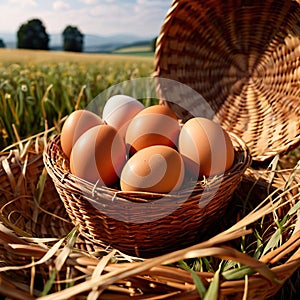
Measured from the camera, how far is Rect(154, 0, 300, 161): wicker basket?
132 cm

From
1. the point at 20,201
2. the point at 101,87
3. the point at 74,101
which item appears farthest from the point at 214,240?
the point at 101,87

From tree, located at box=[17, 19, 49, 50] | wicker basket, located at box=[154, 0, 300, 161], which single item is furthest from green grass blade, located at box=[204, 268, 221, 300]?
tree, located at box=[17, 19, 49, 50]

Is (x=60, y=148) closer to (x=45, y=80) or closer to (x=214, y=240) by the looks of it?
(x=214, y=240)

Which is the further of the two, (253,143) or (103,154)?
(253,143)

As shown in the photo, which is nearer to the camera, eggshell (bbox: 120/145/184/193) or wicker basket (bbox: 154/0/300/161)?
eggshell (bbox: 120/145/184/193)

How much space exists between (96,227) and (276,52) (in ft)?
3.05

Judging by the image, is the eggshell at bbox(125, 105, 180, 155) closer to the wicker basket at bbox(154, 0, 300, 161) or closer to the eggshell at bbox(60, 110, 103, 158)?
the eggshell at bbox(60, 110, 103, 158)

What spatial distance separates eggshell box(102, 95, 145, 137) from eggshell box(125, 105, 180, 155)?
1.5 inches

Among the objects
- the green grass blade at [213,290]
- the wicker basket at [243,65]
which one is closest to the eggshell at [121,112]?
the wicker basket at [243,65]

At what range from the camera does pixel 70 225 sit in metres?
1.19

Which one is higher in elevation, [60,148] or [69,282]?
[60,148]

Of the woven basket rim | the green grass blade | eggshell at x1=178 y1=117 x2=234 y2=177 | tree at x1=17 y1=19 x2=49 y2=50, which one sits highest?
tree at x1=17 y1=19 x2=49 y2=50

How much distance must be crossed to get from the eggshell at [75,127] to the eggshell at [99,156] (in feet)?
0.23

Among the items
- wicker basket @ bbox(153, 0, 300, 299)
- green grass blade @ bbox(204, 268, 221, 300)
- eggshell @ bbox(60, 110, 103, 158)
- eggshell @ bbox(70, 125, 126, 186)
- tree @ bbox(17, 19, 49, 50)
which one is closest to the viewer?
green grass blade @ bbox(204, 268, 221, 300)
